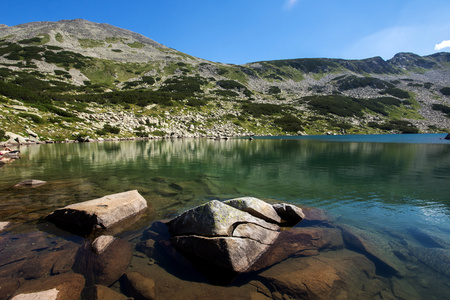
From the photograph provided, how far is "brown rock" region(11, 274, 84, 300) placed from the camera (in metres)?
4.94

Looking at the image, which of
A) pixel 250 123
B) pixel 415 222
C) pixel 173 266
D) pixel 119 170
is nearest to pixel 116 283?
pixel 173 266

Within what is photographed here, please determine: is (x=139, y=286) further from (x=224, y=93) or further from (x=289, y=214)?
(x=224, y=93)

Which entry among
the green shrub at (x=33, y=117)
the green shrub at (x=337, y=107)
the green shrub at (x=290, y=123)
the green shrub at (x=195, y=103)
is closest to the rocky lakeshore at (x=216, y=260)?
the green shrub at (x=33, y=117)

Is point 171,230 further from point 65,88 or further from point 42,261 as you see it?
point 65,88

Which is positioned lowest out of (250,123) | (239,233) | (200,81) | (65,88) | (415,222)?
(415,222)

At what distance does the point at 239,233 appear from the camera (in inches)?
290

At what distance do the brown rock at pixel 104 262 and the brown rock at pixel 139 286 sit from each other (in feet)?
1.18

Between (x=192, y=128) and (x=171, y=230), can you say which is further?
(x=192, y=128)

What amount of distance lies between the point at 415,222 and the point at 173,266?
1099cm

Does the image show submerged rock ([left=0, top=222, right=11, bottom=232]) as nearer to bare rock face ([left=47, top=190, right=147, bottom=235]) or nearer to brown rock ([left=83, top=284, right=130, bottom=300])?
bare rock face ([left=47, top=190, right=147, bottom=235])

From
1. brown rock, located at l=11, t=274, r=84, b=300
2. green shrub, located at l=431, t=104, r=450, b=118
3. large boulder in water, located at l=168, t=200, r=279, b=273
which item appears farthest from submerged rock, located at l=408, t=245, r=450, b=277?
green shrub, located at l=431, t=104, r=450, b=118

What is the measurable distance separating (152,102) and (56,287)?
104899 mm

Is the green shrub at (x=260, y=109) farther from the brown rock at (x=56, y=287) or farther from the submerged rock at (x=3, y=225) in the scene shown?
the brown rock at (x=56, y=287)

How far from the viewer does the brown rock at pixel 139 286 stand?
5.18 meters
